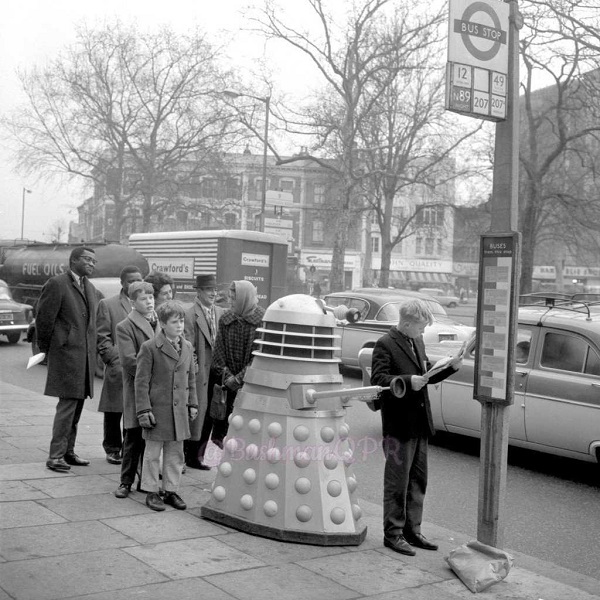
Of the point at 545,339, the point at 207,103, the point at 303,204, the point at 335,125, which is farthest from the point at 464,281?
the point at 545,339

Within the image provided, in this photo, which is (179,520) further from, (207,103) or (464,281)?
(464,281)

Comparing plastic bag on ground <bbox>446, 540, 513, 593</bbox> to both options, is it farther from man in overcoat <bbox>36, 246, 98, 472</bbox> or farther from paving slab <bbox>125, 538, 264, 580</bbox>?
man in overcoat <bbox>36, 246, 98, 472</bbox>

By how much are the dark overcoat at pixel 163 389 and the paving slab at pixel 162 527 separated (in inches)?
22.3

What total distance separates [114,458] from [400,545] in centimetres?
303

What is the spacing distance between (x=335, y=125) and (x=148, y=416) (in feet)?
98.7

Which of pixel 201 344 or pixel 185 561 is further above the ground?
pixel 201 344

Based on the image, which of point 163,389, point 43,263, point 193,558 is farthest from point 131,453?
point 43,263

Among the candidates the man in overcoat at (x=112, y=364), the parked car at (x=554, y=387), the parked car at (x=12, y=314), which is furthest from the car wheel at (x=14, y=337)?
the parked car at (x=554, y=387)

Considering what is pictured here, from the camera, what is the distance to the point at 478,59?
4891 mm

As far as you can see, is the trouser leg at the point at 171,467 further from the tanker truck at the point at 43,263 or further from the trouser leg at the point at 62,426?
the tanker truck at the point at 43,263

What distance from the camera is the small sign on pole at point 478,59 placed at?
189 inches

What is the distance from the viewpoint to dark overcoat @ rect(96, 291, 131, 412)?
695 cm

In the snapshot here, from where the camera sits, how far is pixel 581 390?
7656 mm

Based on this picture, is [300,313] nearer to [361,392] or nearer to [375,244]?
[361,392]
